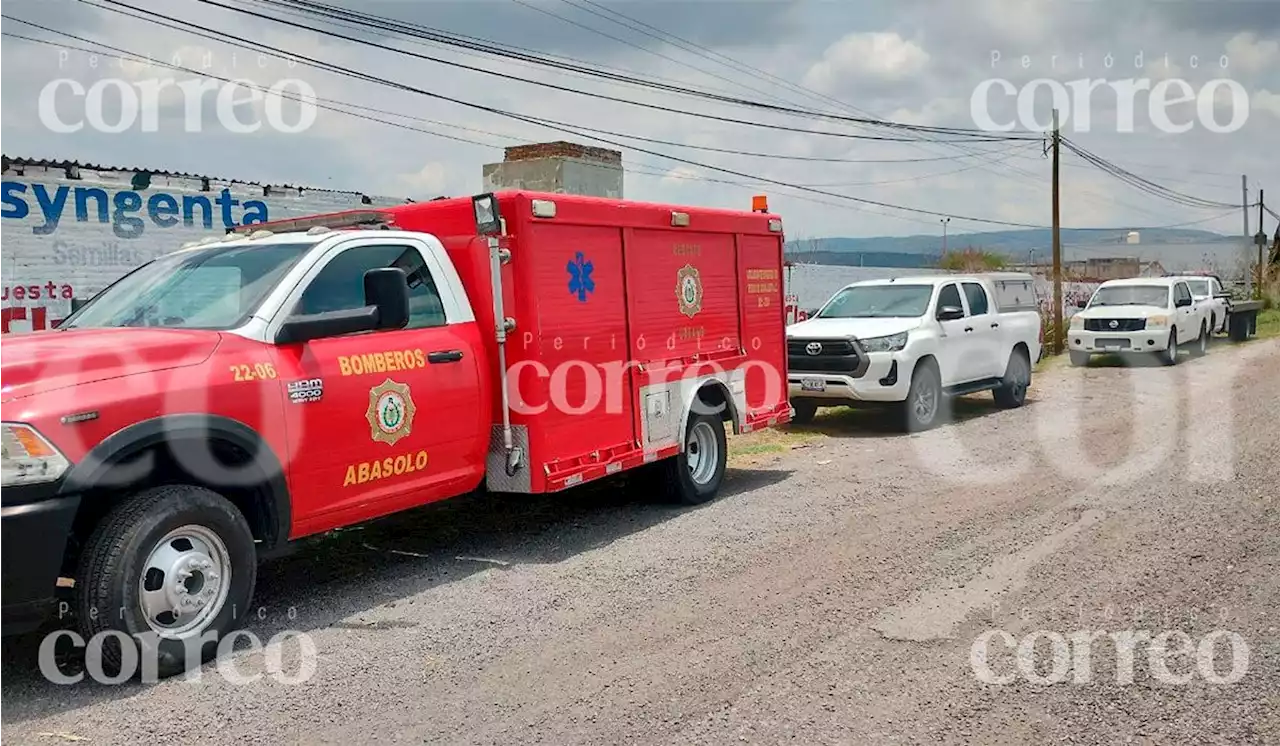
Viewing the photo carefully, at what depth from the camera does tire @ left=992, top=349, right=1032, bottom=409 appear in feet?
50.8

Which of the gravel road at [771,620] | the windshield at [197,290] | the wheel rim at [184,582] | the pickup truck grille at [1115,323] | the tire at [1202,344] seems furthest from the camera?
the tire at [1202,344]

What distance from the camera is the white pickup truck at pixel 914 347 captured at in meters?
13.2

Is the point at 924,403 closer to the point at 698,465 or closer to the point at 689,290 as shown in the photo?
the point at 698,465

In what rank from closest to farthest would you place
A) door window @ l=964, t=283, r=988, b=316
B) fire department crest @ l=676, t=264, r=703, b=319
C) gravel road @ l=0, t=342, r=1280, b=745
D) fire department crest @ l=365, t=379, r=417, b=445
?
gravel road @ l=0, t=342, r=1280, b=745 → fire department crest @ l=365, t=379, r=417, b=445 → fire department crest @ l=676, t=264, r=703, b=319 → door window @ l=964, t=283, r=988, b=316

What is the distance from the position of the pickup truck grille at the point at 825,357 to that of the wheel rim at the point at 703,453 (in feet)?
12.9

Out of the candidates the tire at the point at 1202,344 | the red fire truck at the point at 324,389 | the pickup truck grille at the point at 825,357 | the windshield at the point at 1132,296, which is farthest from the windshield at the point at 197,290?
the tire at the point at 1202,344

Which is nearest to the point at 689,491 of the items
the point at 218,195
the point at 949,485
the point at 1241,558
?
the point at 949,485

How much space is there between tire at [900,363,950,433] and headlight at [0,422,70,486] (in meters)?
10.2

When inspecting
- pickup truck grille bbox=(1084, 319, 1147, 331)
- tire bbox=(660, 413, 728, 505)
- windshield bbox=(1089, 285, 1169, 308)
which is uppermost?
windshield bbox=(1089, 285, 1169, 308)

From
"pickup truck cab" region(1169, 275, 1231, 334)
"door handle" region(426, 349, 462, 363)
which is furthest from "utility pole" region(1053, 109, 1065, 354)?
"door handle" region(426, 349, 462, 363)

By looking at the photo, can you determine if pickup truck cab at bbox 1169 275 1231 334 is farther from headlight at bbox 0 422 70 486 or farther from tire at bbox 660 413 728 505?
headlight at bbox 0 422 70 486

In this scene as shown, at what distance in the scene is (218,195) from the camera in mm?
13023

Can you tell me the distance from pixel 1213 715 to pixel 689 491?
4881 millimetres

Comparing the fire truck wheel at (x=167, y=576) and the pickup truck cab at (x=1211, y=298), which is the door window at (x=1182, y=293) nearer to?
the pickup truck cab at (x=1211, y=298)
